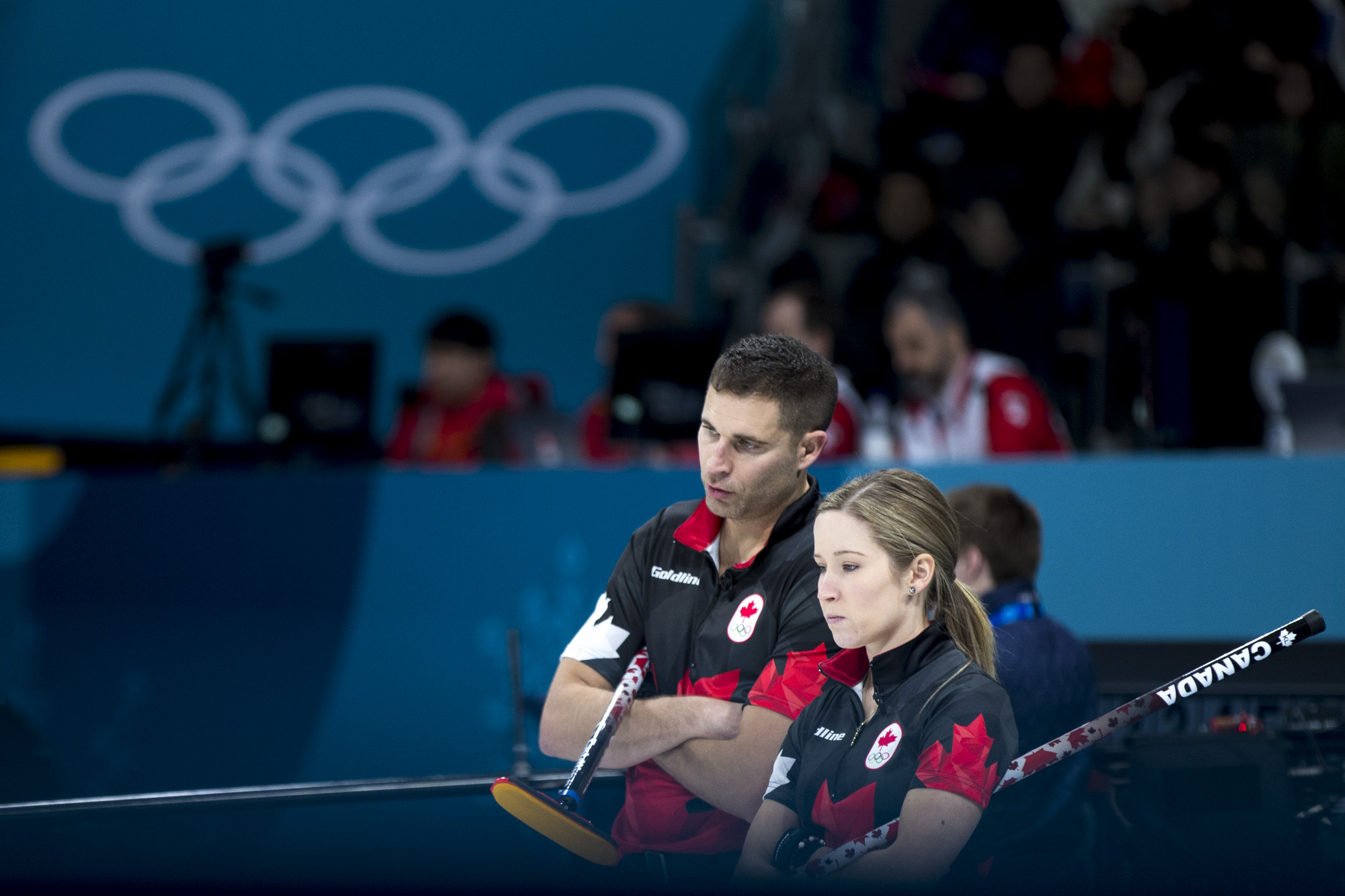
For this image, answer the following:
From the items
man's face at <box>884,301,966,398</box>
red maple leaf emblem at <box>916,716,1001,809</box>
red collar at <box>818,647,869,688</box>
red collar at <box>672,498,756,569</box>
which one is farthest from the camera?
man's face at <box>884,301,966,398</box>

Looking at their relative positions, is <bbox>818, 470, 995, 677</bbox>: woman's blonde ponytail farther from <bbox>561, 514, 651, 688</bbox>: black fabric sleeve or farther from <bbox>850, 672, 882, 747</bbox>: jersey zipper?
<bbox>561, 514, 651, 688</bbox>: black fabric sleeve

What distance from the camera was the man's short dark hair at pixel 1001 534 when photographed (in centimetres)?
230

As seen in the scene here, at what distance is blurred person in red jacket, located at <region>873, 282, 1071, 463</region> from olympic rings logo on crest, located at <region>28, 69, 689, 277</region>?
4163 mm

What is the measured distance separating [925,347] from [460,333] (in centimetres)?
187

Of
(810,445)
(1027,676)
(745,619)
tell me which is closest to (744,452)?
(810,445)

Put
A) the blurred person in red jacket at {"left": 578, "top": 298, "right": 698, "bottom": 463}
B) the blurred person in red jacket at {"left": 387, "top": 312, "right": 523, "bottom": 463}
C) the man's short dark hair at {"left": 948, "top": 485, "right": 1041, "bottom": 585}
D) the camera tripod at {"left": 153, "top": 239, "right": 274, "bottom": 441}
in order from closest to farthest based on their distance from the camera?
Result: the man's short dark hair at {"left": 948, "top": 485, "right": 1041, "bottom": 585}
the blurred person in red jacket at {"left": 578, "top": 298, "right": 698, "bottom": 463}
the blurred person in red jacket at {"left": 387, "top": 312, "right": 523, "bottom": 463}
the camera tripod at {"left": 153, "top": 239, "right": 274, "bottom": 441}

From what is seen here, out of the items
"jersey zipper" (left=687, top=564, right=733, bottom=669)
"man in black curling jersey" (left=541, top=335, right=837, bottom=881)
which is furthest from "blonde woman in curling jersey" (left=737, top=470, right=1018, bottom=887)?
"jersey zipper" (left=687, top=564, right=733, bottom=669)

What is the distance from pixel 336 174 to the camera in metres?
8.32

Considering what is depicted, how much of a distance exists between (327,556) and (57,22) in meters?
5.66

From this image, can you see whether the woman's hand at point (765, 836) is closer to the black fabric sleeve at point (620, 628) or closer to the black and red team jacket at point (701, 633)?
the black and red team jacket at point (701, 633)

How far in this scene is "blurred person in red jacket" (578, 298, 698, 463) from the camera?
4488 millimetres

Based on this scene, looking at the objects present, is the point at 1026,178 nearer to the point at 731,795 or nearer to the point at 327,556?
the point at 327,556

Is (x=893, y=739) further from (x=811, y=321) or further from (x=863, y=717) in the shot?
(x=811, y=321)

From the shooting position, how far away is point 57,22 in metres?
8.38
